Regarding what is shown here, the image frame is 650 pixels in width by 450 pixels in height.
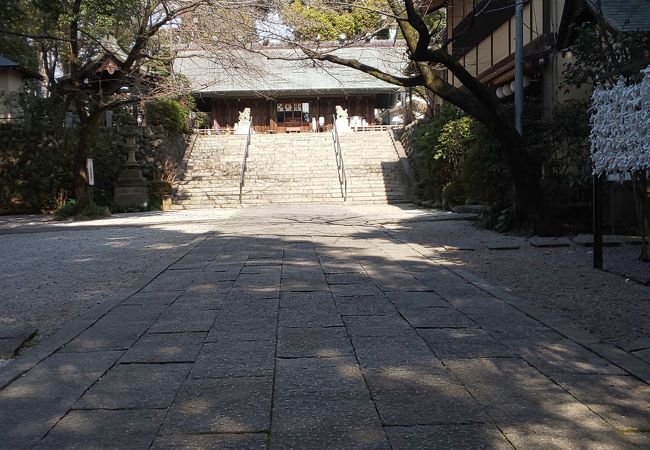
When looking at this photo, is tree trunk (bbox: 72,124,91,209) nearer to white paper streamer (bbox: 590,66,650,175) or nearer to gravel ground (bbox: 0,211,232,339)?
gravel ground (bbox: 0,211,232,339)

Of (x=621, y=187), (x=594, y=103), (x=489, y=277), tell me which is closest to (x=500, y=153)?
(x=621, y=187)

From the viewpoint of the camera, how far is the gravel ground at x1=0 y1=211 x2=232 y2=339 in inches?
222

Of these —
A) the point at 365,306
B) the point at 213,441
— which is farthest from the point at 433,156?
the point at 213,441

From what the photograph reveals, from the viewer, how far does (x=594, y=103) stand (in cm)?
688

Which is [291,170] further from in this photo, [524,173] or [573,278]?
[573,278]

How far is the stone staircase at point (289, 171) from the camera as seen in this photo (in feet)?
70.7

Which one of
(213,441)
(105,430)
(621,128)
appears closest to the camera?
(213,441)

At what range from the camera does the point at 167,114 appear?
2461 cm

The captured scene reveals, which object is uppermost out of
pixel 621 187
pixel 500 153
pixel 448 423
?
pixel 500 153

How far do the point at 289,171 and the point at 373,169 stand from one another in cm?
335

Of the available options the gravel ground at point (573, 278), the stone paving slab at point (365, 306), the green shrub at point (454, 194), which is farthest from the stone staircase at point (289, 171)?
the stone paving slab at point (365, 306)

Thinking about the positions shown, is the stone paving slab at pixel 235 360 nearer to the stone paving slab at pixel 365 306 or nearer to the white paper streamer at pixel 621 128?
the stone paving slab at pixel 365 306

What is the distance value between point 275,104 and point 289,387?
113 feet

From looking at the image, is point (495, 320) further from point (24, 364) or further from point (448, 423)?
point (24, 364)
